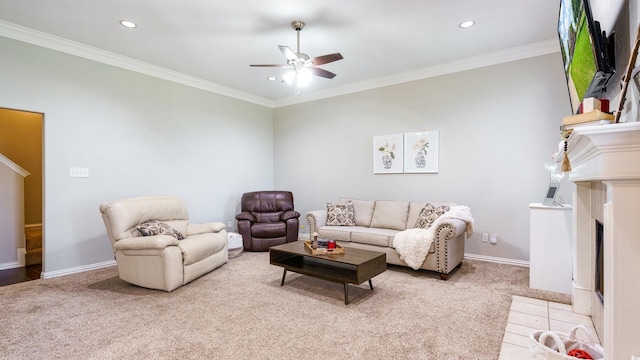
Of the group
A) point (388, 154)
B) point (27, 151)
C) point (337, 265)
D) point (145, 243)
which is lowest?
point (337, 265)

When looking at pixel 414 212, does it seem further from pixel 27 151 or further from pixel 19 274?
pixel 27 151

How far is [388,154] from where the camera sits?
5.09m

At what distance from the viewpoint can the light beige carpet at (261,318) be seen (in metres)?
2.11

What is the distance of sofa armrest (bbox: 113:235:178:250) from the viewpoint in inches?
124

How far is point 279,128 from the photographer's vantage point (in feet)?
21.5

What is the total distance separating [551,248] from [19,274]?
6003mm

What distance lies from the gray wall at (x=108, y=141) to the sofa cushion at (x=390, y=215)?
2.70 m

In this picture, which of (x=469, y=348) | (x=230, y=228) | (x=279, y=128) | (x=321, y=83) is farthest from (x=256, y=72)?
(x=469, y=348)

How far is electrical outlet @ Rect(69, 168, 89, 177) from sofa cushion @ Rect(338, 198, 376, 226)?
3666 millimetres

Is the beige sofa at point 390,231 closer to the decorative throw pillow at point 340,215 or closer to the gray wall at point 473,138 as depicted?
the decorative throw pillow at point 340,215

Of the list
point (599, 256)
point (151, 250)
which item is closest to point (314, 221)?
point (151, 250)

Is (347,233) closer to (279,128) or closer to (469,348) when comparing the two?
(469,348)

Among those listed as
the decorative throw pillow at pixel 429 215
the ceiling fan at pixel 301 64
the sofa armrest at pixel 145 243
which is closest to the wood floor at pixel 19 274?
the sofa armrest at pixel 145 243

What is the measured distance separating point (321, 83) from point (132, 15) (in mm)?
2931
